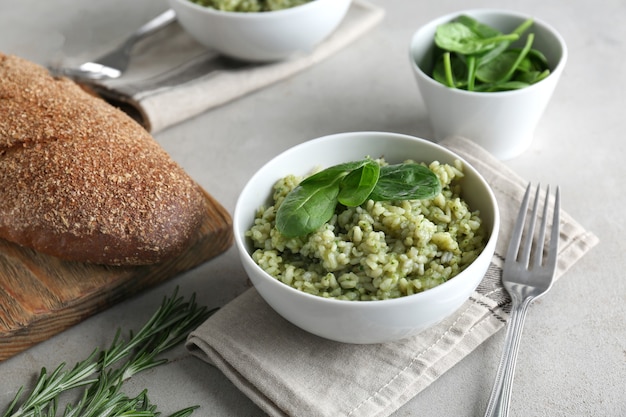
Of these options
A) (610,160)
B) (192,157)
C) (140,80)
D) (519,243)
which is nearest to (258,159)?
(192,157)

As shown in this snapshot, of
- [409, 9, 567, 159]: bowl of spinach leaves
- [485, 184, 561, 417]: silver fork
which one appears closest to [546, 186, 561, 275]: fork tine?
[485, 184, 561, 417]: silver fork

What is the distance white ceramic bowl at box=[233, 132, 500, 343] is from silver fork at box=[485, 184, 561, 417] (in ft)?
0.54

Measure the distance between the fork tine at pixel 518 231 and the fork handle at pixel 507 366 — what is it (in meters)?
0.15

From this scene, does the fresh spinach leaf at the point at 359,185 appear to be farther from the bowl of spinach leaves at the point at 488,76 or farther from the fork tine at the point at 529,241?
the bowl of spinach leaves at the point at 488,76

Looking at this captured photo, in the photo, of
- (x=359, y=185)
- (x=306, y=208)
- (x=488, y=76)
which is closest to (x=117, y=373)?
(x=306, y=208)

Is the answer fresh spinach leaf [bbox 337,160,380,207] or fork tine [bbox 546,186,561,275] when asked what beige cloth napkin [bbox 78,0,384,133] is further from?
fork tine [bbox 546,186,561,275]

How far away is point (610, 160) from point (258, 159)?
1130 millimetres

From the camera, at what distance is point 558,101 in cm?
265

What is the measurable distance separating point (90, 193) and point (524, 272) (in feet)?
3.64

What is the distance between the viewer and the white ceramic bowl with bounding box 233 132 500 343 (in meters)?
1.56

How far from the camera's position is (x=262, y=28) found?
2.58m

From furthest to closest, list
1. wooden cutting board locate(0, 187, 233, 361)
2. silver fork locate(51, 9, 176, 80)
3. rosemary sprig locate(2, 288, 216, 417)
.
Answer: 1. silver fork locate(51, 9, 176, 80)
2. wooden cutting board locate(0, 187, 233, 361)
3. rosemary sprig locate(2, 288, 216, 417)

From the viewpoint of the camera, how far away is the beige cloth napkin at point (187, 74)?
2588 mm

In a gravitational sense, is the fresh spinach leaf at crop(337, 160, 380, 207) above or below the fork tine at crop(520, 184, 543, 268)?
above
